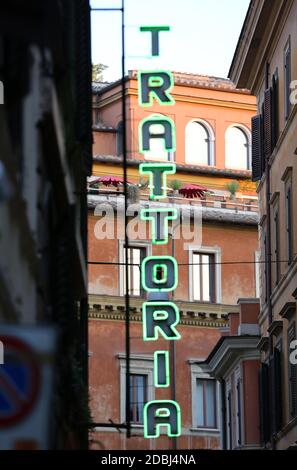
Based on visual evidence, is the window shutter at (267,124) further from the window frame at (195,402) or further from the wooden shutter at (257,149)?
the window frame at (195,402)

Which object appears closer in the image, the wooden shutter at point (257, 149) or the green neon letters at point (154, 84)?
the green neon letters at point (154, 84)

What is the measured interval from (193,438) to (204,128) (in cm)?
2251

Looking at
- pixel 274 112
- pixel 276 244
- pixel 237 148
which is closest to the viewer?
pixel 276 244

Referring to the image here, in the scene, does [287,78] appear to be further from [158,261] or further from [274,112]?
[158,261]

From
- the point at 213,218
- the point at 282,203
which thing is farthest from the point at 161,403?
the point at 213,218

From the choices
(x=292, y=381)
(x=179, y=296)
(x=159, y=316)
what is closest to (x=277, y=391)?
(x=292, y=381)

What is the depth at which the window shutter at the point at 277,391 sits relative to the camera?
38.6 meters

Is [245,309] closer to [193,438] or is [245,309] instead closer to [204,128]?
[193,438]

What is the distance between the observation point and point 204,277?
6006 cm

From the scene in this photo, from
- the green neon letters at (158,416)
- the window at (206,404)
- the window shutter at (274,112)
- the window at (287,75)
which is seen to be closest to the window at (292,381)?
the green neon letters at (158,416)

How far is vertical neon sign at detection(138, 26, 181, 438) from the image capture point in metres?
33.9

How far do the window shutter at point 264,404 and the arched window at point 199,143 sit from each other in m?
34.2

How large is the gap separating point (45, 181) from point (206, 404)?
43.5 metres

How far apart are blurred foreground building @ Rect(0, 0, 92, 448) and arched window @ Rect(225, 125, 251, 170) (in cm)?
5402
